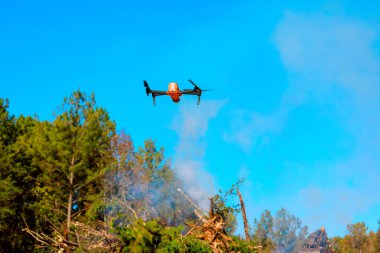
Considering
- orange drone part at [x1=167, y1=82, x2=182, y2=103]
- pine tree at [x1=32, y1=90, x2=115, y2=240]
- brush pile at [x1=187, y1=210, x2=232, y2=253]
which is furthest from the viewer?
pine tree at [x1=32, y1=90, x2=115, y2=240]

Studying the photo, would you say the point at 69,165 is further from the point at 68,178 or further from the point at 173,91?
the point at 173,91

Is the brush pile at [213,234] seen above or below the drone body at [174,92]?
below

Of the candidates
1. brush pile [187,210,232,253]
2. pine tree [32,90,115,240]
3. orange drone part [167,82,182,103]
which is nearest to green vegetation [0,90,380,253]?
pine tree [32,90,115,240]

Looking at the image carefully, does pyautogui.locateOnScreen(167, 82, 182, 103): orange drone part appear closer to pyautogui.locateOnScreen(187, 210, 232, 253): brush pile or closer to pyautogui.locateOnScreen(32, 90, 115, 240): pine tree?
pyautogui.locateOnScreen(187, 210, 232, 253): brush pile

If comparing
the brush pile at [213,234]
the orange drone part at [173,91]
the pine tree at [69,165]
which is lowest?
the brush pile at [213,234]

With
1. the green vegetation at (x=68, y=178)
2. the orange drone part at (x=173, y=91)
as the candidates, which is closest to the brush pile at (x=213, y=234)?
the orange drone part at (x=173, y=91)

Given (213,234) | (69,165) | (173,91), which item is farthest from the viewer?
(69,165)

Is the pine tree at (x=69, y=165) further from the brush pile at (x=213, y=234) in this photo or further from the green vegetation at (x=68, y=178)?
the brush pile at (x=213, y=234)

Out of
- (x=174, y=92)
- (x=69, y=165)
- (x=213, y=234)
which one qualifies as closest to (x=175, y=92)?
(x=174, y=92)

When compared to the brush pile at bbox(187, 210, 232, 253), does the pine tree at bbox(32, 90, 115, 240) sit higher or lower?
higher

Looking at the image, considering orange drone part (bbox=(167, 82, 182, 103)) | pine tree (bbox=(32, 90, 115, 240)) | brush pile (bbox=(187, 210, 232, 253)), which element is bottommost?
brush pile (bbox=(187, 210, 232, 253))

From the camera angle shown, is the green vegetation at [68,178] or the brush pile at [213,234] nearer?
the brush pile at [213,234]

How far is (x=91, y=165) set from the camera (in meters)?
29.3

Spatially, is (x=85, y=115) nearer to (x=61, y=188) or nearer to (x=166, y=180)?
(x=61, y=188)
